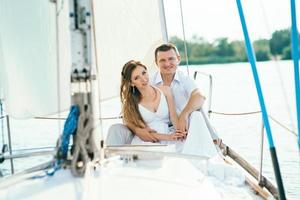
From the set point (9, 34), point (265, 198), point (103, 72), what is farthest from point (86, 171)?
point (103, 72)

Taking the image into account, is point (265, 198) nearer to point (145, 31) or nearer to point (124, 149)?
point (124, 149)

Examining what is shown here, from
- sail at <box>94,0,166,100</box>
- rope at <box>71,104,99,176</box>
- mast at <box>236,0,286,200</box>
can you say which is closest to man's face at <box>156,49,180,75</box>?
sail at <box>94,0,166,100</box>

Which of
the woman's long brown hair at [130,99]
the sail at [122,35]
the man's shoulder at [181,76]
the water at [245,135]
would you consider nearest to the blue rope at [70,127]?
the water at [245,135]

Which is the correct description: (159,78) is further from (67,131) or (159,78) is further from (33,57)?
(67,131)

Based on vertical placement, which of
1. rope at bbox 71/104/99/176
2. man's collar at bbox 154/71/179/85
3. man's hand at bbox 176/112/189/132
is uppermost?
man's collar at bbox 154/71/179/85

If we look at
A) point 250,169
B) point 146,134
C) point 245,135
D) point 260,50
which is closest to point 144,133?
point 146,134

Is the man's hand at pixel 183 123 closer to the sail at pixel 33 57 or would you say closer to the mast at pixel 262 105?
the sail at pixel 33 57

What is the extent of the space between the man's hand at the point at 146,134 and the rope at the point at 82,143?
1.40m

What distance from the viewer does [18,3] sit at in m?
2.40

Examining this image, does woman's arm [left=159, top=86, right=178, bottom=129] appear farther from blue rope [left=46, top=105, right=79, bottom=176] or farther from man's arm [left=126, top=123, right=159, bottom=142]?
blue rope [left=46, top=105, right=79, bottom=176]

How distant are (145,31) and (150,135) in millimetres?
1457

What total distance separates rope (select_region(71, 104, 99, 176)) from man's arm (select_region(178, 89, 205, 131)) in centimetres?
150

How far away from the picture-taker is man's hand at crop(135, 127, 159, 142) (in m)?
3.02

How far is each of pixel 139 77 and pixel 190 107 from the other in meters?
0.38
